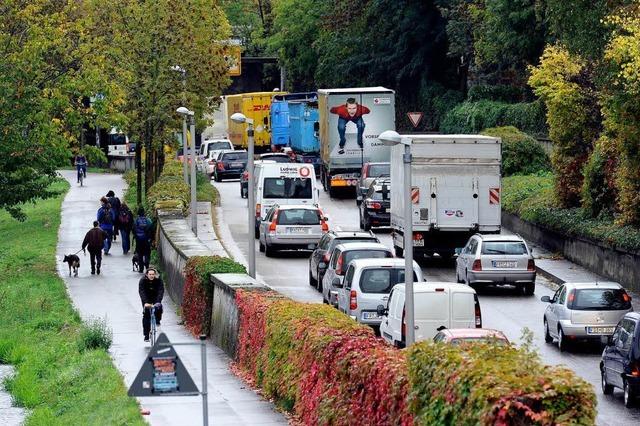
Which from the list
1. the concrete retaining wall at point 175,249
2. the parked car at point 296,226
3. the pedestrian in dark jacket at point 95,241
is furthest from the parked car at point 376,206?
the pedestrian in dark jacket at point 95,241

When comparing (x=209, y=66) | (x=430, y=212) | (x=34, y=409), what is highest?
(x=209, y=66)

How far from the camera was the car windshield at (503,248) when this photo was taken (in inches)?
1474

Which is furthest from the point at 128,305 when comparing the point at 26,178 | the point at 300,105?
the point at 300,105

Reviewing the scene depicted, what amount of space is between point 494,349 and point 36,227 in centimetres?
4511

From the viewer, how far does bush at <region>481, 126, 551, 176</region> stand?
2302 inches

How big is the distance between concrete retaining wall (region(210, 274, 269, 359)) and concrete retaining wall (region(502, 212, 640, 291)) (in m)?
12.7

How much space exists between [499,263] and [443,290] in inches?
414

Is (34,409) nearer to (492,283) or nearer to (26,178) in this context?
(492,283)

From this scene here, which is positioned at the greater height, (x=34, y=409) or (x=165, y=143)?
(x=165, y=143)

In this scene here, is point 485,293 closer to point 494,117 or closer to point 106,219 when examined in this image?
point 106,219

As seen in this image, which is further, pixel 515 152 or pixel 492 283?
pixel 515 152

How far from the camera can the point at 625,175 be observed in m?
40.7

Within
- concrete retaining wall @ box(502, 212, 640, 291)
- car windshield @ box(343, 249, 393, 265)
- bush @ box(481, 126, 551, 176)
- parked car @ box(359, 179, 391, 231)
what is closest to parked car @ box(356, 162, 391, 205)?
parked car @ box(359, 179, 391, 231)

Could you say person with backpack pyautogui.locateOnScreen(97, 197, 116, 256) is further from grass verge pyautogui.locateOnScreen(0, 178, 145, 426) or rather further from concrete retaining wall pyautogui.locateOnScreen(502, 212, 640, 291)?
concrete retaining wall pyautogui.locateOnScreen(502, 212, 640, 291)
